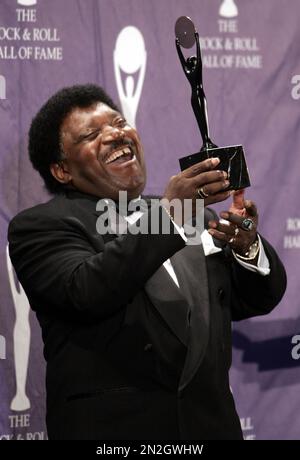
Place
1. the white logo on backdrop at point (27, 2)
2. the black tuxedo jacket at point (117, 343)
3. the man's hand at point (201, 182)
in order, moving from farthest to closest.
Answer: the white logo on backdrop at point (27, 2)
the black tuxedo jacket at point (117, 343)
the man's hand at point (201, 182)

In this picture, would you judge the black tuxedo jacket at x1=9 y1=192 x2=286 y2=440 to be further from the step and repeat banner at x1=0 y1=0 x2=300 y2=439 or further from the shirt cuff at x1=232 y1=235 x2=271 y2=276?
the step and repeat banner at x1=0 y1=0 x2=300 y2=439

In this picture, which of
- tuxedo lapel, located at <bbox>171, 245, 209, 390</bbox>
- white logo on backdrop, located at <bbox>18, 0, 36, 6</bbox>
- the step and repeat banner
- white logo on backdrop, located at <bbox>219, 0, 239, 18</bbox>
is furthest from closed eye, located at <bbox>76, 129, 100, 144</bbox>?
white logo on backdrop, located at <bbox>219, 0, 239, 18</bbox>

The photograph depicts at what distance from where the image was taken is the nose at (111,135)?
132 cm

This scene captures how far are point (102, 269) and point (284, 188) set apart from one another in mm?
883

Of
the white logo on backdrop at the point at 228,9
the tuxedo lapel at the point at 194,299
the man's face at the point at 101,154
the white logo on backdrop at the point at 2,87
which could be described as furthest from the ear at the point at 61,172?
the white logo on backdrop at the point at 228,9

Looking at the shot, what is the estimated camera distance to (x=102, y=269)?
1113 mm

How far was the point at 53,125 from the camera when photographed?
1.40 m

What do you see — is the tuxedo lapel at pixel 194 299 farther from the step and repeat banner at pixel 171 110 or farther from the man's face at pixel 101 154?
the step and repeat banner at pixel 171 110

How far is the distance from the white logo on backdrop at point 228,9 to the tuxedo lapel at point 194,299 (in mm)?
774

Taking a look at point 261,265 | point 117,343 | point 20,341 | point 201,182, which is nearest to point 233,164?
point 201,182

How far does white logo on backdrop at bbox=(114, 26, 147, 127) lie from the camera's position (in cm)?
176

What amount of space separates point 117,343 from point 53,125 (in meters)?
0.46

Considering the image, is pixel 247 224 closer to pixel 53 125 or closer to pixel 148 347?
pixel 148 347

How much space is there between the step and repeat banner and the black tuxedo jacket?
1.55ft
